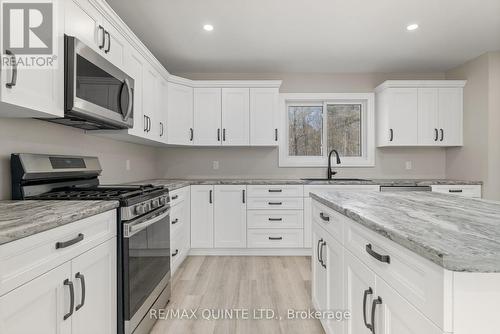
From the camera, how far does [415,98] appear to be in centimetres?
377

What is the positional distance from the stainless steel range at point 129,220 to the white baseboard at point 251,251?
4.15ft

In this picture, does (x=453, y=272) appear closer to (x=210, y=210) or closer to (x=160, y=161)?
(x=210, y=210)

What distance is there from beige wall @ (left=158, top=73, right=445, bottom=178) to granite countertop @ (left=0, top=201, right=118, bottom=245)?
8.54 feet

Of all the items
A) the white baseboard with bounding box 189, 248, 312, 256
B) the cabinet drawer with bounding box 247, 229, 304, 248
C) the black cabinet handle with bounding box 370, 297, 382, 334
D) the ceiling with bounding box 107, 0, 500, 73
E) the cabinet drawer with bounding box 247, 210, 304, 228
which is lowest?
the white baseboard with bounding box 189, 248, 312, 256

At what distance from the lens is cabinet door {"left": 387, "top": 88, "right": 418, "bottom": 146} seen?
12.4 ft

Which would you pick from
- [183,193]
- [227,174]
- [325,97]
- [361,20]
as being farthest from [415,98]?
[183,193]

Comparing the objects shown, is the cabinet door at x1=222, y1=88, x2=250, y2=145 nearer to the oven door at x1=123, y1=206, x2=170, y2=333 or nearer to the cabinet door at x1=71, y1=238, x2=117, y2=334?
the oven door at x1=123, y1=206, x2=170, y2=333

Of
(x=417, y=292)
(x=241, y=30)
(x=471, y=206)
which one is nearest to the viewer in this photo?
(x=417, y=292)

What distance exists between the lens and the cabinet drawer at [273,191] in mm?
3502

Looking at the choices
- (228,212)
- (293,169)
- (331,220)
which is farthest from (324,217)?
(293,169)

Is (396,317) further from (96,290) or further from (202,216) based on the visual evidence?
(202,216)

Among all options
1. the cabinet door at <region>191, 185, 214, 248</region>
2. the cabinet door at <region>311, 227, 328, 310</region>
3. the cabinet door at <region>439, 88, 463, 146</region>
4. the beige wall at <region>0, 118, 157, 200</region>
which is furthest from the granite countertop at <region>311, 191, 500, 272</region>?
the cabinet door at <region>439, 88, 463, 146</region>

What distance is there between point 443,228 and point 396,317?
327 millimetres

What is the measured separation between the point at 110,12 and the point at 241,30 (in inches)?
50.6
